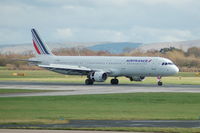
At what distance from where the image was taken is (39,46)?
85.6 metres

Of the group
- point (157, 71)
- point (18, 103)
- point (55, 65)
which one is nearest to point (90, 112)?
point (18, 103)

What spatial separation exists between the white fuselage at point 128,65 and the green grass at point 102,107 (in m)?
20.7

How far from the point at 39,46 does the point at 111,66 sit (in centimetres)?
1457

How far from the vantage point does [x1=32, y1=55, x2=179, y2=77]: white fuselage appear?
71.8 m

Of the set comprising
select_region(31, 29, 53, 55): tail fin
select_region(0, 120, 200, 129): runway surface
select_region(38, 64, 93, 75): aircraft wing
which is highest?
select_region(31, 29, 53, 55): tail fin

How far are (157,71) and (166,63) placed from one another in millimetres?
1450

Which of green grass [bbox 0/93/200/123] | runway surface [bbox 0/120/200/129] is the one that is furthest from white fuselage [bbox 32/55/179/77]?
runway surface [bbox 0/120/200/129]

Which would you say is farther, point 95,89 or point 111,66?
point 111,66

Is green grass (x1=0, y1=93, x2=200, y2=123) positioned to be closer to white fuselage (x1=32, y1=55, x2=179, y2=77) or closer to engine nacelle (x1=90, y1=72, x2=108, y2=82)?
white fuselage (x1=32, y1=55, x2=179, y2=77)

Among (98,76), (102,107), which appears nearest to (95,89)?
(98,76)

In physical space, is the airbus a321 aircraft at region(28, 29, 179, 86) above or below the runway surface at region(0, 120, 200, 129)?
above

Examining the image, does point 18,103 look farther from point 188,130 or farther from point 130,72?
point 130,72

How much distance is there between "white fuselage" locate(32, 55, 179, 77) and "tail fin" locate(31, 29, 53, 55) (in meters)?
4.14

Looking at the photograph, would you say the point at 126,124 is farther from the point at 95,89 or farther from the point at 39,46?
the point at 39,46
